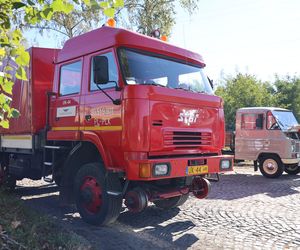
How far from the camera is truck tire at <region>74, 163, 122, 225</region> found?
219 inches

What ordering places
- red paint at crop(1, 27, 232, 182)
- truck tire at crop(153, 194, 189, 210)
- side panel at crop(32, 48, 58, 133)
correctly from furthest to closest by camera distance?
side panel at crop(32, 48, 58, 133)
truck tire at crop(153, 194, 189, 210)
red paint at crop(1, 27, 232, 182)

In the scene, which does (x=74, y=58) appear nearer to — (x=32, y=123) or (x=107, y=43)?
(x=107, y=43)

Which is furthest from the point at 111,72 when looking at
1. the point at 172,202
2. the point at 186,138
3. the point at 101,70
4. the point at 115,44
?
the point at 172,202

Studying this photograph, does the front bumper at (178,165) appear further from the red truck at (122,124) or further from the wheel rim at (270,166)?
the wheel rim at (270,166)

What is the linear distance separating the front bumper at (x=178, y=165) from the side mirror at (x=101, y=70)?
130cm

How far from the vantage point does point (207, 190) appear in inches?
258

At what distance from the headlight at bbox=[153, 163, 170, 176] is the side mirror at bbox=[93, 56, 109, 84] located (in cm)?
148

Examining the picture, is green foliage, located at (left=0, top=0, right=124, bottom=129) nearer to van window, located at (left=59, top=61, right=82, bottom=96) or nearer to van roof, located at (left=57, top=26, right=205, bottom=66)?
van roof, located at (left=57, top=26, right=205, bottom=66)

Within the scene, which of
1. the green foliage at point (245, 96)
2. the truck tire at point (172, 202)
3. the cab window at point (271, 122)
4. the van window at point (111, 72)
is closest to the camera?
the van window at point (111, 72)

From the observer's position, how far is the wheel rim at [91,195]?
229 inches

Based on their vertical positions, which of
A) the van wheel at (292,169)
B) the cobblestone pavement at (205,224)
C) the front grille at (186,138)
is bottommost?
the cobblestone pavement at (205,224)

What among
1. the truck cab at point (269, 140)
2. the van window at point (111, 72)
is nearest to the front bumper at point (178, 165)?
the van window at point (111, 72)

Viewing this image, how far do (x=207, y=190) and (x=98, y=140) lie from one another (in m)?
2.23

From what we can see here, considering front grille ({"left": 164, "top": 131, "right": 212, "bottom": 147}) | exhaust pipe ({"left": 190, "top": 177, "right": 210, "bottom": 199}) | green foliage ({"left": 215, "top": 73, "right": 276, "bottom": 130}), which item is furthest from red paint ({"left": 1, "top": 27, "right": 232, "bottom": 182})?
green foliage ({"left": 215, "top": 73, "right": 276, "bottom": 130})
